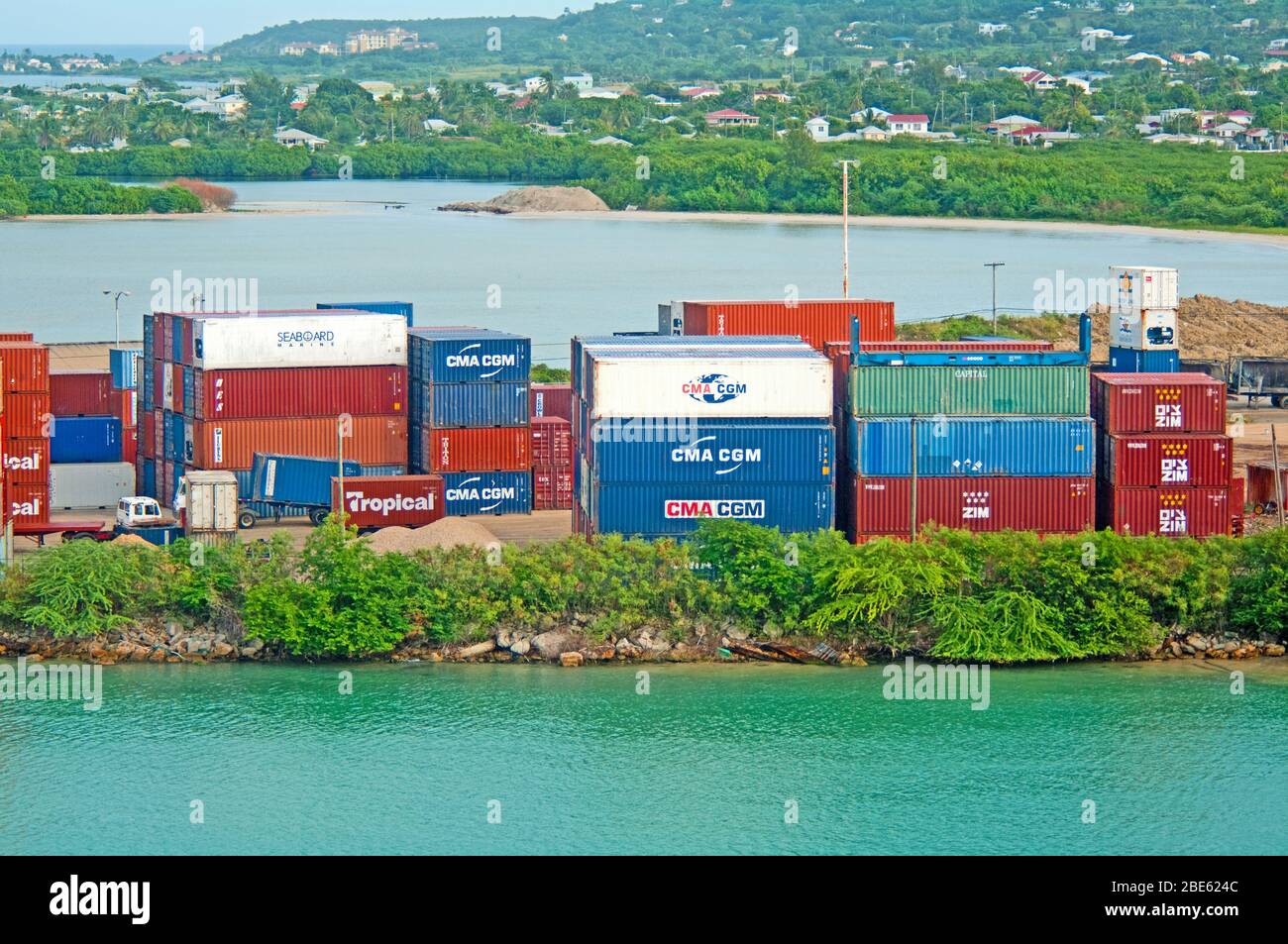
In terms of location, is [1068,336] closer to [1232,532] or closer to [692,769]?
[1232,532]

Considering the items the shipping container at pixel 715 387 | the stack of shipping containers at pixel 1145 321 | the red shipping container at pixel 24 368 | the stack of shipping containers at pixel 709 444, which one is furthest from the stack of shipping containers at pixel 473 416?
the stack of shipping containers at pixel 1145 321

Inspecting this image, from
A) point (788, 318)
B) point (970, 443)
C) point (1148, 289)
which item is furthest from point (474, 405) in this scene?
point (1148, 289)

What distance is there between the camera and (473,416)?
60188 mm

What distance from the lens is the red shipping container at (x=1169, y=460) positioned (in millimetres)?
53250

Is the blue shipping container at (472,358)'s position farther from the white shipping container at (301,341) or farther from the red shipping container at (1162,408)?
the red shipping container at (1162,408)

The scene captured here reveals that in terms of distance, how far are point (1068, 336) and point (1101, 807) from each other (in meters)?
68.2

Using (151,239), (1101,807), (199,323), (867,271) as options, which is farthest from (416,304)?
(1101,807)

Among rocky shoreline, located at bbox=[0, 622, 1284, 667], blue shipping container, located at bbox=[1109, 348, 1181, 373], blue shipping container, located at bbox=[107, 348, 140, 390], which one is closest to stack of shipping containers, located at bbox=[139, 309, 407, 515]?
blue shipping container, located at bbox=[107, 348, 140, 390]

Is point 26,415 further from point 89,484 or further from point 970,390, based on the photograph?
point 970,390

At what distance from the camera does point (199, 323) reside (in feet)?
192

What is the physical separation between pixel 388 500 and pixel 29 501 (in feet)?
31.9

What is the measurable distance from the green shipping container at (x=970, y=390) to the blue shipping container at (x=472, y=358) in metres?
11.0

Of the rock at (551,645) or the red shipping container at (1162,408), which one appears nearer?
the rock at (551,645)

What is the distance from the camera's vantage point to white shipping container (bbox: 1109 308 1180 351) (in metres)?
64.8
